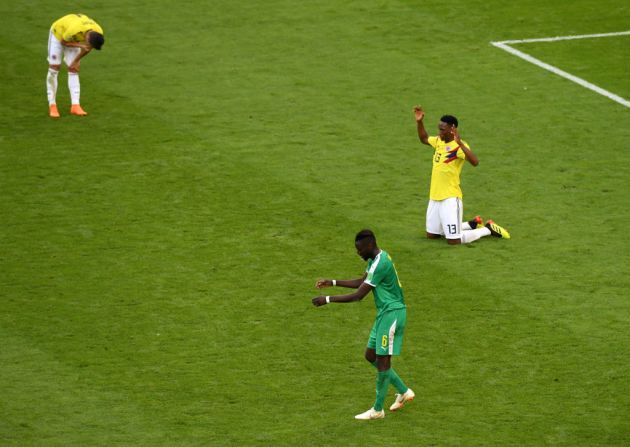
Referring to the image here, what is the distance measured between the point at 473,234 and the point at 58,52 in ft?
28.3

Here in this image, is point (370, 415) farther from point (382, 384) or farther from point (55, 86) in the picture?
point (55, 86)

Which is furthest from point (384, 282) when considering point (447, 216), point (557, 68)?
point (557, 68)

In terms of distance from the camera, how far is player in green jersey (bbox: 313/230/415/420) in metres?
13.8

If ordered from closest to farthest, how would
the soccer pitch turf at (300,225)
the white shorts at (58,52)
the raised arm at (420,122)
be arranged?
the soccer pitch turf at (300,225)
the raised arm at (420,122)
the white shorts at (58,52)

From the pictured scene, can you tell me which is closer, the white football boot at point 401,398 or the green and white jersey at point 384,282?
the green and white jersey at point 384,282

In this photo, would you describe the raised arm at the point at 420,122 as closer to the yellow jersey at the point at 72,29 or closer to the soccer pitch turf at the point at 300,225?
the soccer pitch turf at the point at 300,225

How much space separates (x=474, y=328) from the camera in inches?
649

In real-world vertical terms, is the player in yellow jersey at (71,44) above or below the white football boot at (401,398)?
above

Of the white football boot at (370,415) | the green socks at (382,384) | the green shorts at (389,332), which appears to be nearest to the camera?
the green shorts at (389,332)

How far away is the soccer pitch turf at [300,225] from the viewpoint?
14.7 m

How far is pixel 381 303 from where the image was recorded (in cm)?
1402

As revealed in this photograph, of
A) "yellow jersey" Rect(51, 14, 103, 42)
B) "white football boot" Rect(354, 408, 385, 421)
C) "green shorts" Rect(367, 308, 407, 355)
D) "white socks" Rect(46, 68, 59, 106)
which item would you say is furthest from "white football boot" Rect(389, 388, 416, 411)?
"white socks" Rect(46, 68, 59, 106)

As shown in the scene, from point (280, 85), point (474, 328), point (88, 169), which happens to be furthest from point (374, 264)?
point (280, 85)

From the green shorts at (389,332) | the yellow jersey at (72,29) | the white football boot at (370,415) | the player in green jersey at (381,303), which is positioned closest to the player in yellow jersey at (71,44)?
the yellow jersey at (72,29)
